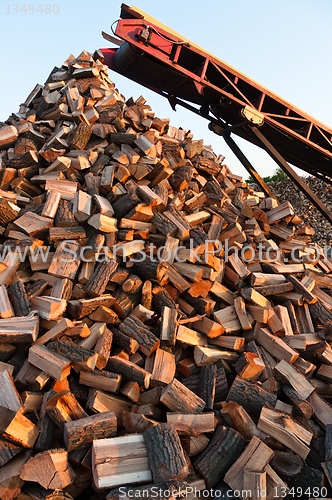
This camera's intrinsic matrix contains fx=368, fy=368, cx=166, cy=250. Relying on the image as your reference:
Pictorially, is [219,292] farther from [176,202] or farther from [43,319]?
[43,319]

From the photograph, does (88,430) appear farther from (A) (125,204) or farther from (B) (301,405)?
(A) (125,204)

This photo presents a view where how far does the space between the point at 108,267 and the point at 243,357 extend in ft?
3.93

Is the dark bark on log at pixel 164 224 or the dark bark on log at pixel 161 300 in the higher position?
the dark bark on log at pixel 164 224

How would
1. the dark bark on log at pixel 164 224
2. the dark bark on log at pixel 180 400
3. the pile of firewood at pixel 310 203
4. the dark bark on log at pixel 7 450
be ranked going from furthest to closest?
the pile of firewood at pixel 310 203 → the dark bark on log at pixel 164 224 → the dark bark on log at pixel 180 400 → the dark bark on log at pixel 7 450

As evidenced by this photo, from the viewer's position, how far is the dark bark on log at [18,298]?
8.52 feet

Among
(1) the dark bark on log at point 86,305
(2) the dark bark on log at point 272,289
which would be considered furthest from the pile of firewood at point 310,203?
(1) the dark bark on log at point 86,305

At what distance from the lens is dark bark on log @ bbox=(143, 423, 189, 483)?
6.34 feet

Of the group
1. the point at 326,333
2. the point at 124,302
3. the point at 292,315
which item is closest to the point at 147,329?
the point at 124,302

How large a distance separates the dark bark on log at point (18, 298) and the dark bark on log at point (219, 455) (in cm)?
149

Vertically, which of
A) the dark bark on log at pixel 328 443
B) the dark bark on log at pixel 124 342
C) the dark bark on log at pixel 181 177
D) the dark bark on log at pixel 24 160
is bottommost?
Result: the dark bark on log at pixel 328 443

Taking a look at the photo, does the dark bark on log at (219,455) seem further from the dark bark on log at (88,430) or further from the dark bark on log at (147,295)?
the dark bark on log at (147,295)

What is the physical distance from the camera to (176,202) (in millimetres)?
3535

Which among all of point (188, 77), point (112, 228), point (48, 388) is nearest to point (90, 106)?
point (188, 77)

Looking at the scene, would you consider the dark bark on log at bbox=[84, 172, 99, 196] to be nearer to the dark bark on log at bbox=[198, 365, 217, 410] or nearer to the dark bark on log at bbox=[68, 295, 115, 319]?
the dark bark on log at bbox=[68, 295, 115, 319]
